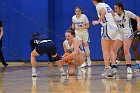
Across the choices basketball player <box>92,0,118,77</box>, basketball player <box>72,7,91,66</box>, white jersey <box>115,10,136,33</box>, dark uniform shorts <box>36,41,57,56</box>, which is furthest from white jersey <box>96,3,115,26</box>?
basketball player <box>72,7,91,66</box>

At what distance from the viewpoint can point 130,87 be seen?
7.36 m

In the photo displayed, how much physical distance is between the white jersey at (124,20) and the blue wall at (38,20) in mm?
6272

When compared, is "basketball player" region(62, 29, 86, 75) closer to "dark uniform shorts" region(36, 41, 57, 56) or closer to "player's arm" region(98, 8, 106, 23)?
"dark uniform shorts" region(36, 41, 57, 56)

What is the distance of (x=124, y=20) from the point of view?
10094 mm

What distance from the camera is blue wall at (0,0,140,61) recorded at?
16.2 meters

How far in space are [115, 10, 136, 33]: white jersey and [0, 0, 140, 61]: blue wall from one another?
627 centimetres

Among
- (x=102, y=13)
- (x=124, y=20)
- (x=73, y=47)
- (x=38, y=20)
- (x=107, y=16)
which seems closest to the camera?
(x=102, y=13)

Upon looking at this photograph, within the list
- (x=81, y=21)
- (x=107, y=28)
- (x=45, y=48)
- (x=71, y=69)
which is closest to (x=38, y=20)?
(x=81, y=21)

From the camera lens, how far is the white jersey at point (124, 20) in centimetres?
1007

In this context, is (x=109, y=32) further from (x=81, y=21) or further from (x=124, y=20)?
(x=81, y=21)

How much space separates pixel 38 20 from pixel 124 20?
6.59 m

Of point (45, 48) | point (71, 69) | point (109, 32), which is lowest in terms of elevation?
point (71, 69)

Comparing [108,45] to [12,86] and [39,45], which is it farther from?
[12,86]

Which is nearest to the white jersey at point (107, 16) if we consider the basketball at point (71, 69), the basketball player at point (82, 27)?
the basketball at point (71, 69)
